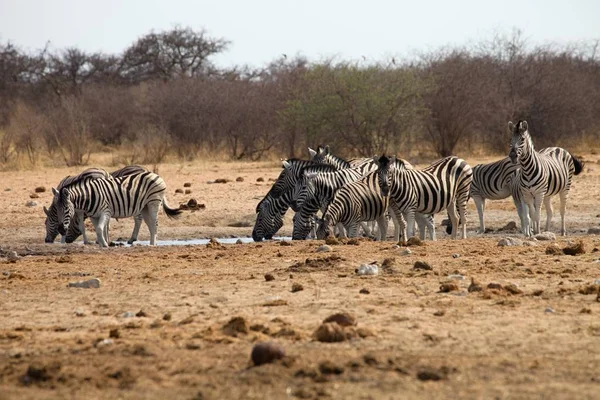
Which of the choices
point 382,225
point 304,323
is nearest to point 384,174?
point 382,225

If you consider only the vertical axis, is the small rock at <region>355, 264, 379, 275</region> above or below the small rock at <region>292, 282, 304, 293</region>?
above

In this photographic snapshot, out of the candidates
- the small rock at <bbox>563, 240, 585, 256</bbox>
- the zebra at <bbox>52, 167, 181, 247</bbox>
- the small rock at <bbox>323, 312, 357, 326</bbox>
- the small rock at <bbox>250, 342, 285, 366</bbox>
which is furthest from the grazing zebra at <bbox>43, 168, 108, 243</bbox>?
the small rock at <bbox>250, 342, 285, 366</bbox>

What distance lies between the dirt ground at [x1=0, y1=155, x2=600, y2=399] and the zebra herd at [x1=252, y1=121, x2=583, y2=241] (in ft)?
4.34

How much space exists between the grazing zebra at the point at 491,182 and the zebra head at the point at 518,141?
4.16 ft

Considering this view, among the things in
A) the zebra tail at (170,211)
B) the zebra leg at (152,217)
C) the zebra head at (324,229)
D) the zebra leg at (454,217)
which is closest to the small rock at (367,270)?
the zebra head at (324,229)

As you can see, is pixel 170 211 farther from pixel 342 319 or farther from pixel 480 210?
pixel 342 319

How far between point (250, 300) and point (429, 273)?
6.07 ft

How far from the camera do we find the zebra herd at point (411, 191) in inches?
530

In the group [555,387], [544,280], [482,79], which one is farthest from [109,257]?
[482,79]

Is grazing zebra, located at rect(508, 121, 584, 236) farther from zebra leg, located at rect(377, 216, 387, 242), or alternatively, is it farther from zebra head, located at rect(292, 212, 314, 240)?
zebra head, located at rect(292, 212, 314, 240)

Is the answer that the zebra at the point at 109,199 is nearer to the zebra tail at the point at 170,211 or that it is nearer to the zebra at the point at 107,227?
the zebra at the point at 107,227

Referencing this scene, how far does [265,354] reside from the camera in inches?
222

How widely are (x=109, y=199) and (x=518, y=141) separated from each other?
17.9ft

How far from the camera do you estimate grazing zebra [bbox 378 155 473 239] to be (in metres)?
13.1
